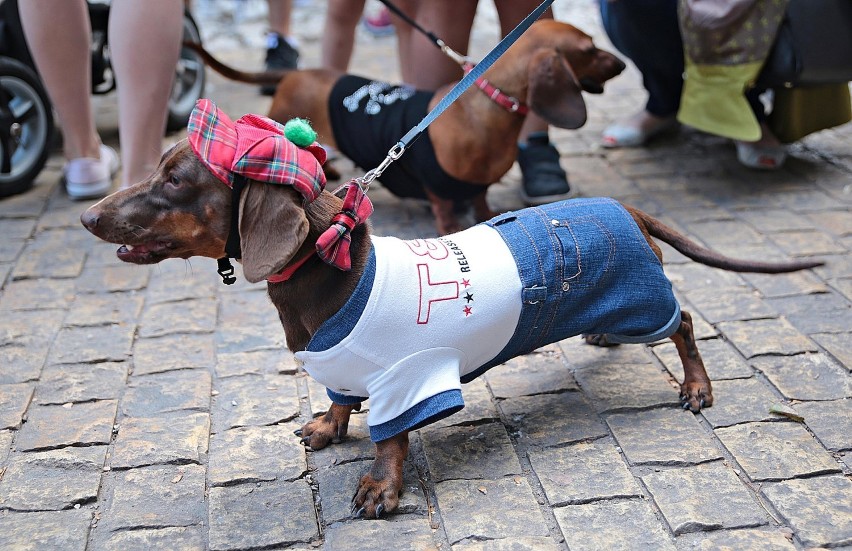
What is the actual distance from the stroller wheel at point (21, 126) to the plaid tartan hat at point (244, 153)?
271 cm

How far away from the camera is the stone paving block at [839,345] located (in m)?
3.00

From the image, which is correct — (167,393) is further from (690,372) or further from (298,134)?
(690,372)

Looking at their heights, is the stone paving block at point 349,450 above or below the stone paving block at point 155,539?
below

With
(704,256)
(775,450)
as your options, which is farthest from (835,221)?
(775,450)

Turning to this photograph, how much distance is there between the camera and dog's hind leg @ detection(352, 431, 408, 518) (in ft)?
7.70

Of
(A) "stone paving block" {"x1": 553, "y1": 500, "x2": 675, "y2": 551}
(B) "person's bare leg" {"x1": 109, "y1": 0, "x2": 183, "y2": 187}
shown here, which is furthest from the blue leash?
(B) "person's bare leg" {"x1": 109, "y1": 0, "x2": 183, "y2": 187}

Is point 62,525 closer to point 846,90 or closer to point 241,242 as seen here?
point 241,242

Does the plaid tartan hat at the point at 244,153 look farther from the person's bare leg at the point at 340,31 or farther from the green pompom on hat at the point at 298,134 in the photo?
the person's bare leg at the point at 340,31

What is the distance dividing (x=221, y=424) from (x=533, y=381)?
3.35 feet

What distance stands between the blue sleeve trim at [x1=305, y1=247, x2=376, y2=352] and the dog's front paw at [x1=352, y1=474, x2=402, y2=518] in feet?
1.30

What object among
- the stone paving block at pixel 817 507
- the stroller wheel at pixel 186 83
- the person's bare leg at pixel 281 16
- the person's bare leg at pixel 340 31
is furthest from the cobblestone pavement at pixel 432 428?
the person's bare leg at pixel 281 16

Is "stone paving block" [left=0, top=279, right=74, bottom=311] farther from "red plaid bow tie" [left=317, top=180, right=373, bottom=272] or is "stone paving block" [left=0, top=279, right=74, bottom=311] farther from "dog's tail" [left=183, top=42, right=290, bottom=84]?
"red plaid bow tie" [left=317, top=180, right=373, bottom=272]

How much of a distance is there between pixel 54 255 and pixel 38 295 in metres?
0.39

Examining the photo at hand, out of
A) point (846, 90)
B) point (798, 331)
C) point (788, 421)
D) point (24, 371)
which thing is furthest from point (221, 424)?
point (846, 90)
